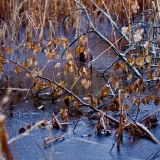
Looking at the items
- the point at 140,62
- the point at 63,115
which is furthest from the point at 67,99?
the point at 140,62

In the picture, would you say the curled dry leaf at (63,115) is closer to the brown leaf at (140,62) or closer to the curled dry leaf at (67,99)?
the curled dry leaf at (67,99)

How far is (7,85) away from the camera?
12.5 feet

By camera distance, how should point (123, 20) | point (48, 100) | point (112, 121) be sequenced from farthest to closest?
point (123, 20)
point (48, 100)
point (112, 121)

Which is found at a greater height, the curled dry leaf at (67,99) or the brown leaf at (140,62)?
the brown leaf at (140,62)

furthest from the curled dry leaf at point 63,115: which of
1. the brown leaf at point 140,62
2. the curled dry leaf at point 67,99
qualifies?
the brown leaf at point 140,62

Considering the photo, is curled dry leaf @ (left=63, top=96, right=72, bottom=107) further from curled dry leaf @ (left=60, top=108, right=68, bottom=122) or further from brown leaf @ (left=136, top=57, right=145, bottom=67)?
brown leaf @ (left=136, top=57, right=145, bottom=67)

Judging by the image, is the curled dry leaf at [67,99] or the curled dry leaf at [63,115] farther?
the curled dry leaf at [67,99]

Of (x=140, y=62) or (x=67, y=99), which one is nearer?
(x=140, y=62)

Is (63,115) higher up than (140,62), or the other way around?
(140,62)

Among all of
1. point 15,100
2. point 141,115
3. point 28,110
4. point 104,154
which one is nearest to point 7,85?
point 15,100

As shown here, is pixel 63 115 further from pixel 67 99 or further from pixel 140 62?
pixel 140 62

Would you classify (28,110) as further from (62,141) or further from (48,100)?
(62,141)

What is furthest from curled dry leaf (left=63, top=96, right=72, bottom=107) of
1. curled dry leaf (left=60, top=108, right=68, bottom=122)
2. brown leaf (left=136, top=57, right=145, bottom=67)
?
brown leaf (left=136, top=57, right=145, bottom=67)

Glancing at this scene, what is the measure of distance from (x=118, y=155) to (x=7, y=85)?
1.75m
